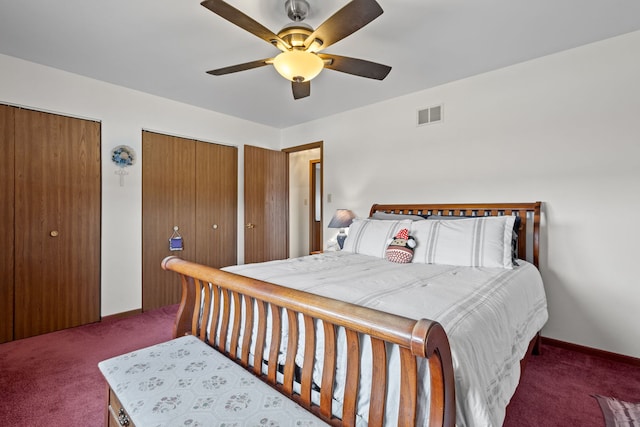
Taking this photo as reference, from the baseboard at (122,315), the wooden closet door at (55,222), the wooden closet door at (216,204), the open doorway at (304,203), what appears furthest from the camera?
the open doorway at (304,203)

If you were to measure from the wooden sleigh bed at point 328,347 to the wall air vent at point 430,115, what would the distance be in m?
2.58

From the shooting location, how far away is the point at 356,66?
6.64 feet

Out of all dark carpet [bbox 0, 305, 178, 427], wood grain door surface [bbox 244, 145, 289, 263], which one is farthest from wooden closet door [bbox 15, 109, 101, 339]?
wood grain door surface [bbox 244, 145, 289, 263]

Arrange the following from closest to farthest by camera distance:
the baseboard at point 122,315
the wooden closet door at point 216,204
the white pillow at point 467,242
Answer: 1. the white pillow at point 467,242
2. the baseboard at point 122,315
3. the wooden closet door at point 216,204

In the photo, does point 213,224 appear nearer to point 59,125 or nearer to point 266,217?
point 266,217

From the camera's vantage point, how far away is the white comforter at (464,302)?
960 millimetres

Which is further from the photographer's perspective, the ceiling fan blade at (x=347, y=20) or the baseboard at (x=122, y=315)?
the baseboard at (x=122, y=315)

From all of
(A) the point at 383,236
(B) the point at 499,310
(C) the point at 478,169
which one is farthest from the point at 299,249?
(B) the point at 499,310

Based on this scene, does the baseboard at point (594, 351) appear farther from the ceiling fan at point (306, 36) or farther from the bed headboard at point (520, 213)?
the ceiling fan at point (306, 36)

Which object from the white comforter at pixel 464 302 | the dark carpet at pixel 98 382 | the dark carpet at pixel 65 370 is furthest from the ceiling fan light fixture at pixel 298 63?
the dark carpet at pixel 98 382

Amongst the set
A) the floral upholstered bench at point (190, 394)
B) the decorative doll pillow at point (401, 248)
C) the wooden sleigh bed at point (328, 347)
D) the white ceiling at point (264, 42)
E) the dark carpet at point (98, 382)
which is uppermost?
the white ceiling at point (264, 42)

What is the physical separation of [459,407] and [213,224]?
3.51 m

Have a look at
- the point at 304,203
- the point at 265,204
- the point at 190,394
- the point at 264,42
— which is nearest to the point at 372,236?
the point at 264,42

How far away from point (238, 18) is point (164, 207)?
2.50m
